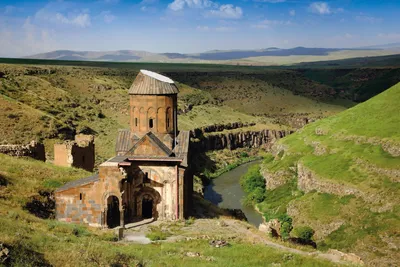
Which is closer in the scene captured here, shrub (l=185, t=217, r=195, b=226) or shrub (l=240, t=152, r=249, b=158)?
shrub (l=185, t=217, r=195, b=226)

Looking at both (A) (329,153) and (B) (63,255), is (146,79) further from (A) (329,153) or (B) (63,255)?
(A) (329,153)

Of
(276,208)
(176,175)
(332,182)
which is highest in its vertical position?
(176,175)

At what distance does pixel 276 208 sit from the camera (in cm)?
3956

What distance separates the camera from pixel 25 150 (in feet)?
94.8

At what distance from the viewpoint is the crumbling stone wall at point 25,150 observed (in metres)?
28.1

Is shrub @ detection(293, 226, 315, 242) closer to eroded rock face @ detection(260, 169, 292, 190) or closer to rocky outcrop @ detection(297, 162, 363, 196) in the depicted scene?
rocky outcrop @ detection(297, 162, 363, 196)

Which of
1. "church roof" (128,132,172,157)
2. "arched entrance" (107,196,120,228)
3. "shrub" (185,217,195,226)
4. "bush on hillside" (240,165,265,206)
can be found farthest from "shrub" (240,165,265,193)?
"arched entrance" (107,196,120,228)

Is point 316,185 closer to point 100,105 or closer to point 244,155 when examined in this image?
point 244,155

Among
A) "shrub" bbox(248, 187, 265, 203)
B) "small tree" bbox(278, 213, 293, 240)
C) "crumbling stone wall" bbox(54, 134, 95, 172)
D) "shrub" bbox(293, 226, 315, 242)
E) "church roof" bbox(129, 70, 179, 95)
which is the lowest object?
"shrub" bbox(248, 187, 265, 203)

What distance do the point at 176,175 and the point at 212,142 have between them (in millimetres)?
41233

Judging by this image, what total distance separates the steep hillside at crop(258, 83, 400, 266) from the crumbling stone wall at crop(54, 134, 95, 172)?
47.5ft

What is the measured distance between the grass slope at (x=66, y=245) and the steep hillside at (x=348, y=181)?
1278 centimetres

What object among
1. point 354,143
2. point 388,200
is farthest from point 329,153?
point 388,200

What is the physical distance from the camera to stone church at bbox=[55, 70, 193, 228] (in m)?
22.0
